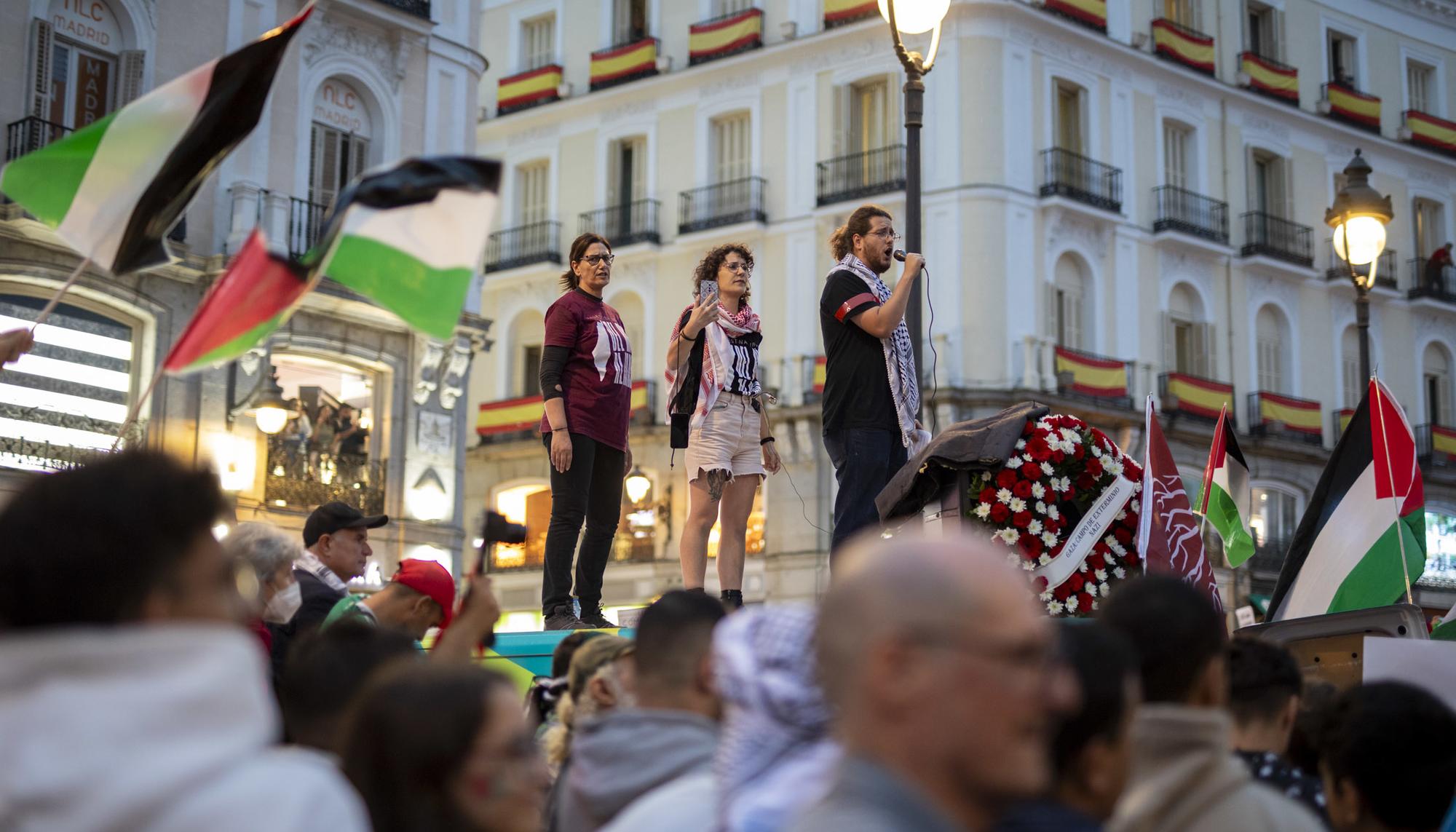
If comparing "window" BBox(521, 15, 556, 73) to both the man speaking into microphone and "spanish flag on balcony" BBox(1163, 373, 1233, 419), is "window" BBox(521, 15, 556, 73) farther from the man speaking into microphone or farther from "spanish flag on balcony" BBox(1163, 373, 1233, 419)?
the man speaking into microphone

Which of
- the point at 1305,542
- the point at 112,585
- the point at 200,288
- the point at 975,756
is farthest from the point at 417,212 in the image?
the point at 200,288

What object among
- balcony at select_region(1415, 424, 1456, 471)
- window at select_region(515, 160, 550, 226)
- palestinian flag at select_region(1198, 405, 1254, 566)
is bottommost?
palestinian flag at select_region(1198, 405, 1254, 566)

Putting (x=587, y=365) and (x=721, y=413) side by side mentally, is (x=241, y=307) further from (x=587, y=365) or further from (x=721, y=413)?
(x=721, y=413)

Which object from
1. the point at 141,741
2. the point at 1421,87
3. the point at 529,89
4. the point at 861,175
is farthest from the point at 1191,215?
the point at 141,741

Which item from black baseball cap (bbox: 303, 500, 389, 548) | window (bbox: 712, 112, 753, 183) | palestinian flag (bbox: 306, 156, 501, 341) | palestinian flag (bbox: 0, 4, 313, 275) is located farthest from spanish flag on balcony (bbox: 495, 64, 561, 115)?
palestinian flag (bbox: 306, 156, 501, 341)

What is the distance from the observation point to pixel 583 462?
31.6ft

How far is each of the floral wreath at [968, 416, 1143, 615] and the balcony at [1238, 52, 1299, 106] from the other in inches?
1259

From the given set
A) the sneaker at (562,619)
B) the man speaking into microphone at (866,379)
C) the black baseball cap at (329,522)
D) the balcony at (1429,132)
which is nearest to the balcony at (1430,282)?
the balcony at (1429,132)

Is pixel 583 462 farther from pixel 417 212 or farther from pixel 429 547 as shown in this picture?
pixel 429 547

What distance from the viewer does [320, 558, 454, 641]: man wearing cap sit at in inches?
245

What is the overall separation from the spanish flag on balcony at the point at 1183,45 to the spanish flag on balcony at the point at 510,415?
524 inches

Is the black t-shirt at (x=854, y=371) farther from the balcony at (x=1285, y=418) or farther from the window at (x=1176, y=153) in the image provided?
the balcony at (x=1285, y=418)

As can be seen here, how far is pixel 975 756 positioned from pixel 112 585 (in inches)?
53.1

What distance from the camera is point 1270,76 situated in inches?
1543
